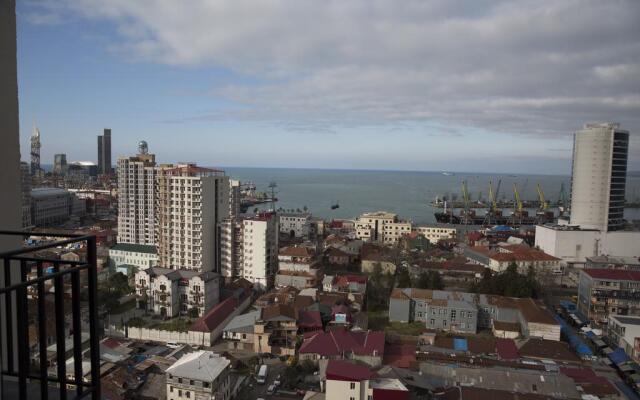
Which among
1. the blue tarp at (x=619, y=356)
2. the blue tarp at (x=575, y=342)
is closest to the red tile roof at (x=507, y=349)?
the blue tarp at (x=575, y=342)

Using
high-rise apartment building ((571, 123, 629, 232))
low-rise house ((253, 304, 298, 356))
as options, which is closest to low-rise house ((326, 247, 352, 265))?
low-rise house ((253, 304, 298, 356))

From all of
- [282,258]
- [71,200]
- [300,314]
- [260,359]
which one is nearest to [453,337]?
[300,314]

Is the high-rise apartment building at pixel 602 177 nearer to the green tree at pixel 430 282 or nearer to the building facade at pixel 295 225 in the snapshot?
the green tree at pixel 430 282

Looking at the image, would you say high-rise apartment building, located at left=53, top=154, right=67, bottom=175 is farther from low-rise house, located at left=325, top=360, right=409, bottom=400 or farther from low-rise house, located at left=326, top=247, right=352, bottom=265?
low-rise house, located at left=325, top=360, right=409, bottom=400

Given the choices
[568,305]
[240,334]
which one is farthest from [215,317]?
[568,305]

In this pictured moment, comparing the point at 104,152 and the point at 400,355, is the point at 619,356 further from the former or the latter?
the point at 104,152
